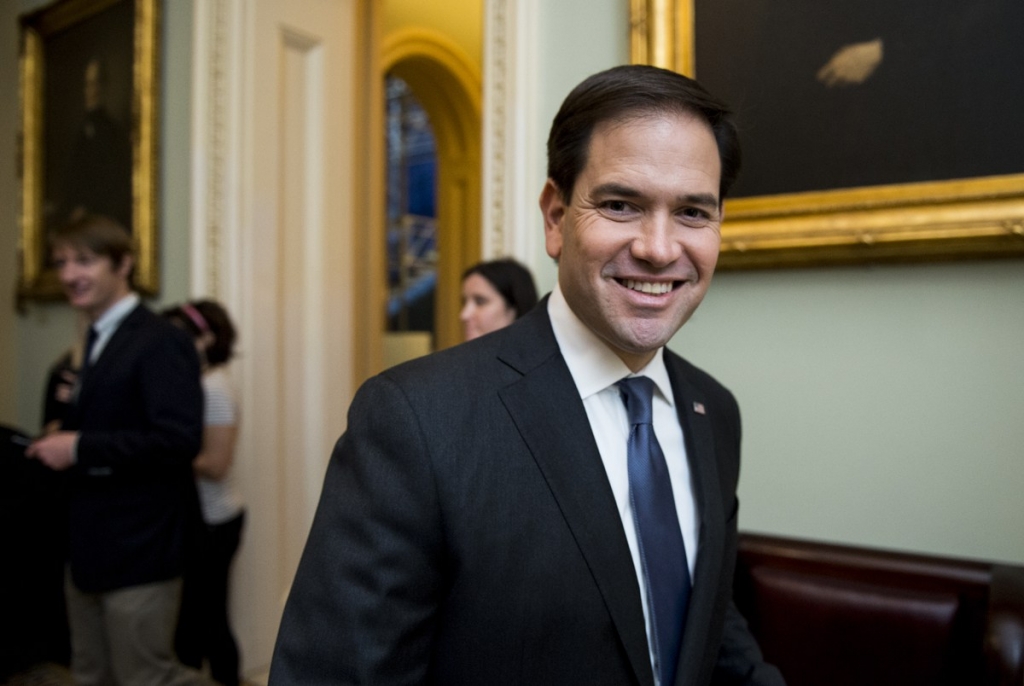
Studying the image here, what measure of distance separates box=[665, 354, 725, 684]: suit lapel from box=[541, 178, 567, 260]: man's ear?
15.4 inches

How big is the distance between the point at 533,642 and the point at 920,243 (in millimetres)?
1632

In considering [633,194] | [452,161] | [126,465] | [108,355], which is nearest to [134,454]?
[126,465]

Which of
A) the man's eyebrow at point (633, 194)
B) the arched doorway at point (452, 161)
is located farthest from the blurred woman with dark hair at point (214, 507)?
the arched doorway at point (452, 161)

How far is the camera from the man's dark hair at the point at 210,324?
3.57 meters

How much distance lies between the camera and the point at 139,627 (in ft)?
8.99

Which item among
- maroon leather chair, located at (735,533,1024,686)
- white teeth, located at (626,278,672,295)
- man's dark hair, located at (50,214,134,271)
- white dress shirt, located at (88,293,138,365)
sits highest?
man's dark hair, located at (50,214,134,271)

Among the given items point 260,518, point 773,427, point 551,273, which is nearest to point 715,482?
point 773,427

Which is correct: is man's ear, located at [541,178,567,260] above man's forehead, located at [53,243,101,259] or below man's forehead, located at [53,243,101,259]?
below

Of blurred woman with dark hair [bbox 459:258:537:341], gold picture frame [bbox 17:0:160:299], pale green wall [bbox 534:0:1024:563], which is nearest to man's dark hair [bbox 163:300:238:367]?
gold picture frame [bbox 17:0:160:299]

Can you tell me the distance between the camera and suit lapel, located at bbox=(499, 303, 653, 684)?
3.94 ft

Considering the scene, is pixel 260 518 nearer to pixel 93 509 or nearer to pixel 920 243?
pixel 93 509

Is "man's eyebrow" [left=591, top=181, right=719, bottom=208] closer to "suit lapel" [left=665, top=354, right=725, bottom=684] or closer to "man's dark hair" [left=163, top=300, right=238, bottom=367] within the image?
"suit lapel" [left=665, top=354, right=725, bottom=684]

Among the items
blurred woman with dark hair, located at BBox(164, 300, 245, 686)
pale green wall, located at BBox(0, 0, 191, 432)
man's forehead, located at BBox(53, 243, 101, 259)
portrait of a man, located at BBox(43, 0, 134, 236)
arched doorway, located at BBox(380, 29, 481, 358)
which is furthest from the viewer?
arched doorway, located at BBox(380, 29, 481, 358)

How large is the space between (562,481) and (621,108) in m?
0.62
